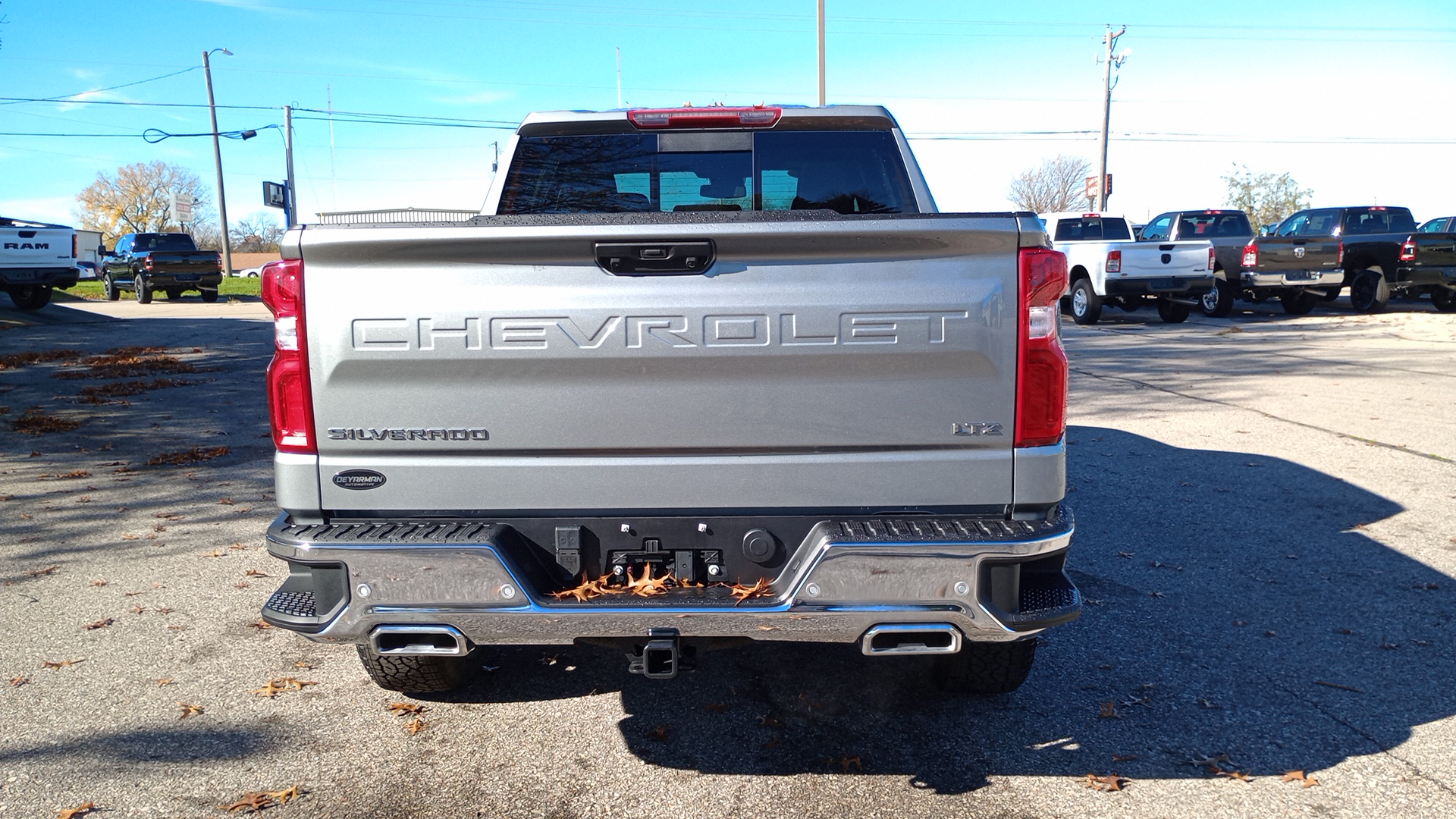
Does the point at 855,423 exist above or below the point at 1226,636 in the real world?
above

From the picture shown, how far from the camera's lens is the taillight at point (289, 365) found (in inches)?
111

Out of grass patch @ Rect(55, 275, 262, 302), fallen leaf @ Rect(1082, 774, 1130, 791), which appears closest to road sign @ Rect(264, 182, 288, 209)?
grass patch @ Rect(55, 275, 262, 302)

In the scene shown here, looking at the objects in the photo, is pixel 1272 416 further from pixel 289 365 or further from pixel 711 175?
pixel 289 365

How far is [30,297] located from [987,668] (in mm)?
24786

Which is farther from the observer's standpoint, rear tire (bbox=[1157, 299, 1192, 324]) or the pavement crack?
rear tire (bbox=[1157, 299, 1192, 324])

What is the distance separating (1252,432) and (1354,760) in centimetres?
580

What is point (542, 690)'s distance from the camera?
3887 mm

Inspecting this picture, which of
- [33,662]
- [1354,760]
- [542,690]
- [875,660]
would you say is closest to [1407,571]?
[1354,760]

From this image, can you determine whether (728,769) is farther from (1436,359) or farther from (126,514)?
(1436,359)

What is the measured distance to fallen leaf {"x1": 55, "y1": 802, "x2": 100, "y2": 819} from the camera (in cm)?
301

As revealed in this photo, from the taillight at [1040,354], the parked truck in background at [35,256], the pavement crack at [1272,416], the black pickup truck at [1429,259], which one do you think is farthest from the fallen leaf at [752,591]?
the parked truck in background at [35,256]

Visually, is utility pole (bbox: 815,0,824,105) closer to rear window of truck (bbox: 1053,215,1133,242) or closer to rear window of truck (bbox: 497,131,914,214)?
rear window of truck (bbox: 1053,215,1133,242)

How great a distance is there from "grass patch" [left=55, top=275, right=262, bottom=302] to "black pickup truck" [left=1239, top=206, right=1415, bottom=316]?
29.6 m

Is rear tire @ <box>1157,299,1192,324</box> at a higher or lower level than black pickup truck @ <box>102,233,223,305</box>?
lower
